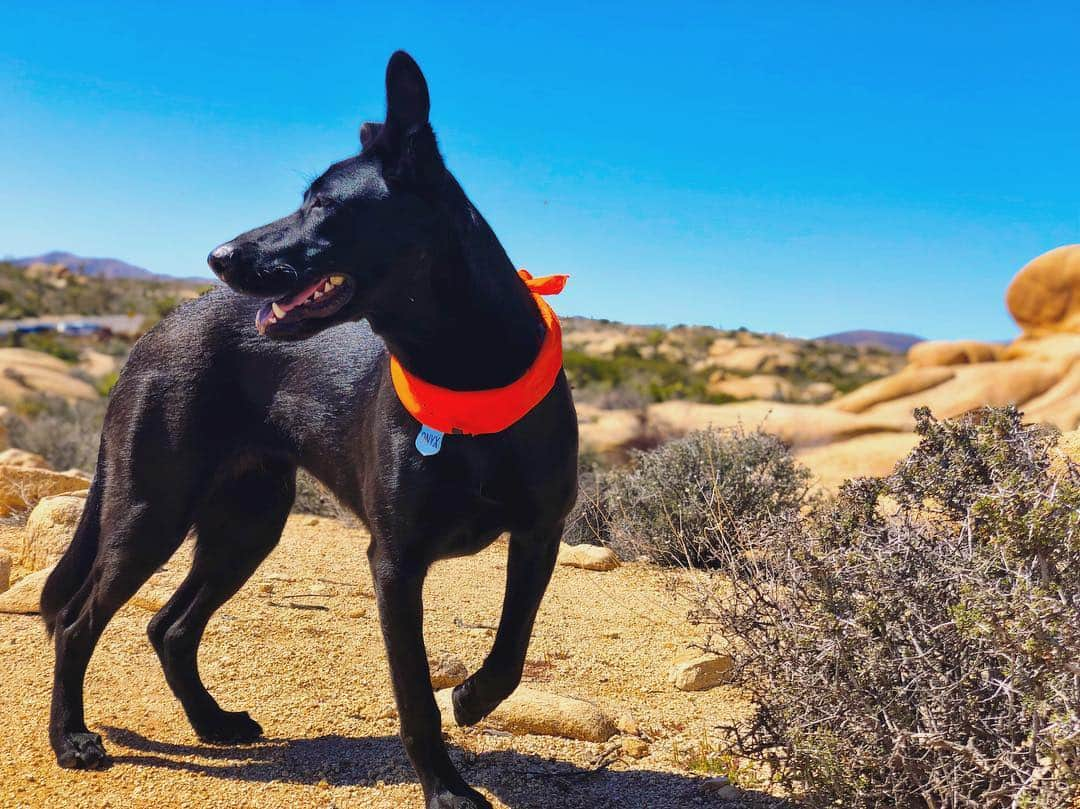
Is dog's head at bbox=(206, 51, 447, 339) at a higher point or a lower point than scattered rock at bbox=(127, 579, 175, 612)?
higher

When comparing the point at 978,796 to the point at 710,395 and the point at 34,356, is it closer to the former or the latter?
the point at 710,395

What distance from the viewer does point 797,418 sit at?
744 inches

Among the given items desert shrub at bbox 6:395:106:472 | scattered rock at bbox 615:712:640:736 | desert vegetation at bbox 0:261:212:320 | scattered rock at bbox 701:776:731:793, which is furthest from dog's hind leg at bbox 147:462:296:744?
desert vegetation at bbox 0:261:212:320

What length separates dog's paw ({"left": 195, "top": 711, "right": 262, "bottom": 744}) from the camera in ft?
12.6

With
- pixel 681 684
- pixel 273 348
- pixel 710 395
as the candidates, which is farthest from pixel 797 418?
pixel 273 348

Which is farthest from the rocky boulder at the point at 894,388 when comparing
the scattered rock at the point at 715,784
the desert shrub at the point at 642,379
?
the scattered rock at the point at 715,784

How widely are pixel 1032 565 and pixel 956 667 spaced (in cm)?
33

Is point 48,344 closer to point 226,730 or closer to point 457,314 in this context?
point 226,730

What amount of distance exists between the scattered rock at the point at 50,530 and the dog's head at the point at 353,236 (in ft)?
11.6

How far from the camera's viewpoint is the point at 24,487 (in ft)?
23.3

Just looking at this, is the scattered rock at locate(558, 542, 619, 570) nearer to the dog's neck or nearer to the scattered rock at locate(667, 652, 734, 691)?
the scattered rock at locate(667, 652, 734, 691)

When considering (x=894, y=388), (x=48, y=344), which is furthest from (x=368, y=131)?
(x=48, y=344)

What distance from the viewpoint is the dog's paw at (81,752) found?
11.7ft

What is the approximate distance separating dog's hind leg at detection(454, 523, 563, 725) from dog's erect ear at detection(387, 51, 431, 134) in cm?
129
